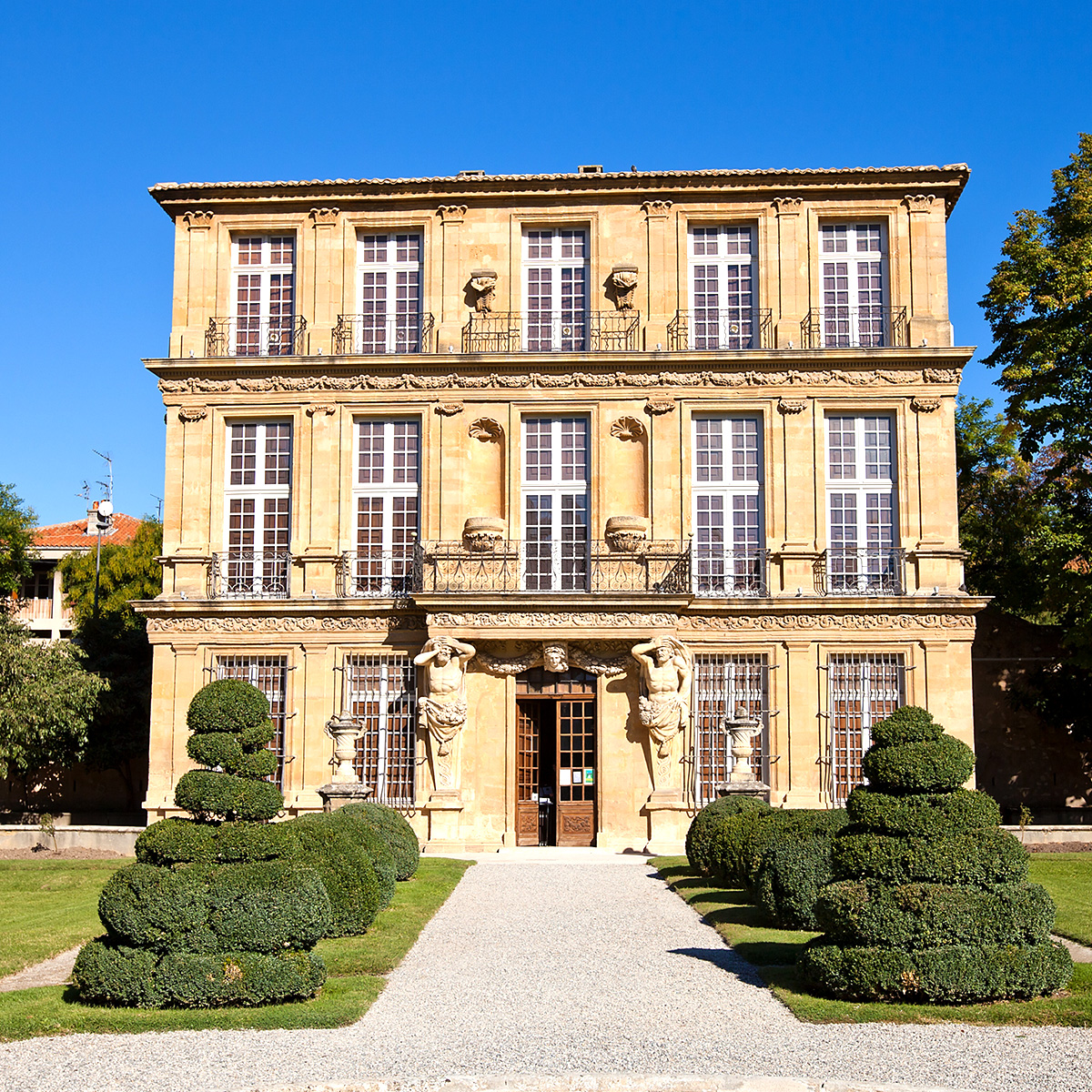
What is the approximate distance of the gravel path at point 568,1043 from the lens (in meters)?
8.99

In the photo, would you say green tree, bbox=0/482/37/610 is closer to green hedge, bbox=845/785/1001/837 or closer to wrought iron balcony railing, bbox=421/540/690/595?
wrought iron balcony railing, bbox=421/540/690/595

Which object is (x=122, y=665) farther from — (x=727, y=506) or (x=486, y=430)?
(x=727, y=506)

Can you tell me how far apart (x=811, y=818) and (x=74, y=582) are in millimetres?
33284

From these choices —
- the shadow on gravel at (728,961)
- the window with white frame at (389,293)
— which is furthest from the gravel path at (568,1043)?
the window with white frame at (389,293)

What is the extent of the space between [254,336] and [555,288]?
667cm

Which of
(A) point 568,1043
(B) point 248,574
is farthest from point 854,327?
(A) point 568,1043

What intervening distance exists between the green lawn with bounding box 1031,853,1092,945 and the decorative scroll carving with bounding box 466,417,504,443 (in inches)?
522

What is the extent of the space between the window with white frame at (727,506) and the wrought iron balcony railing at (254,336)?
8.91 metres

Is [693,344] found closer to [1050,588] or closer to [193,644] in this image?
[1050,588]

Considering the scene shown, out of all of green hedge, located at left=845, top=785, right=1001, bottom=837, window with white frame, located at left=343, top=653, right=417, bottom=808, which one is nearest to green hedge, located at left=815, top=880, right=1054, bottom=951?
green hedge, located at left=845, top=785, right=1001, bottom=837

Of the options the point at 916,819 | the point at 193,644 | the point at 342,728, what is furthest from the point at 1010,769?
the point at 916,819

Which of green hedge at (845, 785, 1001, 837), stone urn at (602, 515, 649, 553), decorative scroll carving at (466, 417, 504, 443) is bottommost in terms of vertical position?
green hedge at (845, 785, 1001, 837)

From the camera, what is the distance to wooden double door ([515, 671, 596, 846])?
88.4 feet

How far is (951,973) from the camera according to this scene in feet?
35.4
